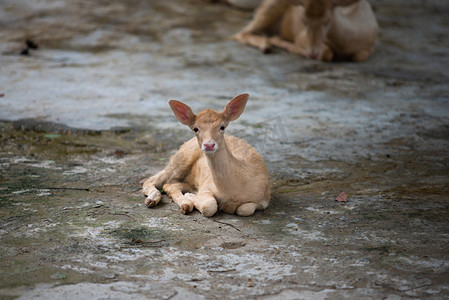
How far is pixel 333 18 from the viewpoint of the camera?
9.12 m

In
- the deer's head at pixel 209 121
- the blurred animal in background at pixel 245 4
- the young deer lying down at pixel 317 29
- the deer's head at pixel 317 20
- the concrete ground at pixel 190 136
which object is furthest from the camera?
the blurred animal in background at pixel 245 4

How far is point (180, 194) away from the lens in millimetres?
4500

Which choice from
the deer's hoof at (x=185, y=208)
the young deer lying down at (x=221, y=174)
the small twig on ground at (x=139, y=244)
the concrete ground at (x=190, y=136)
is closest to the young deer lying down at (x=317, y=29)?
the concrete ground at (x=190, y=136)

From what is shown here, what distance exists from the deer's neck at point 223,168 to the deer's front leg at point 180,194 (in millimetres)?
277

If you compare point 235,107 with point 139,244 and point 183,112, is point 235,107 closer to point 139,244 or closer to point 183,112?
point 183,112

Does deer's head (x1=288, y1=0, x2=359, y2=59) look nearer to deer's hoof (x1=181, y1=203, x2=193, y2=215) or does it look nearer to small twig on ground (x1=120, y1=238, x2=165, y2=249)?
deer's hoof (x1=181, y1=203, x2=193, y2=215)

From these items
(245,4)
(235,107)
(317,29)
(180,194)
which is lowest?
(180,194)

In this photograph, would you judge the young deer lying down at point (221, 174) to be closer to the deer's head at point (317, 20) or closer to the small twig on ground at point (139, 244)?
the small twig on ground at point (139, 244)

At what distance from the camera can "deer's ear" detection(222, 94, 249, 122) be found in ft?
13.7

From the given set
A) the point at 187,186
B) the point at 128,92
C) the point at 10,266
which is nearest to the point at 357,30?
the point at 128,92

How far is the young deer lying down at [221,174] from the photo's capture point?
4.07 m

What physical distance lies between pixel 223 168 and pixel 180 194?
1.68 ft

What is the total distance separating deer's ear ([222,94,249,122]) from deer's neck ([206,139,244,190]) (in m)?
0.21

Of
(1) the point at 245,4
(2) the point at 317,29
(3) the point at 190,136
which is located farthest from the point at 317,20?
(1) the point at 245,4
